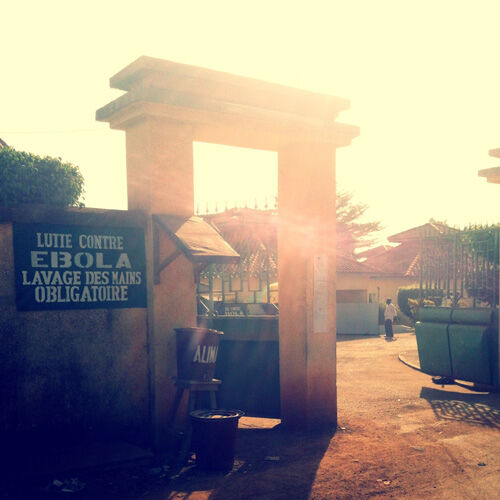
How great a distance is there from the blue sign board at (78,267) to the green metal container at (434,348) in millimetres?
7568

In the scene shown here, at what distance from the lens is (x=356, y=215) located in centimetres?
6100

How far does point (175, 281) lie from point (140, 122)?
2132 millimetres

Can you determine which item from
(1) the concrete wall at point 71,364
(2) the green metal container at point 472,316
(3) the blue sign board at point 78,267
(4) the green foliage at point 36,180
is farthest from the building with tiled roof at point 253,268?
(2) the green metal container at point 472,316

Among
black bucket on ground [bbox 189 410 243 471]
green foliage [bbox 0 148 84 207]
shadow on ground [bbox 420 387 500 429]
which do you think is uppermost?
green foliage [bbox 0 148 84 207]

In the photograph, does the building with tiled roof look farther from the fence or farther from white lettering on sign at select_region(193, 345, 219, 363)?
the fence

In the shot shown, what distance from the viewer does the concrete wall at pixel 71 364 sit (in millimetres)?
7133

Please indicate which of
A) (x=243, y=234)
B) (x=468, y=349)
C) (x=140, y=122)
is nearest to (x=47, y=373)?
(x=140, y=122)

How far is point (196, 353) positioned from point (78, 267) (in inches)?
68.9

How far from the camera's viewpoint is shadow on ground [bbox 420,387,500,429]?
10117 millimetres

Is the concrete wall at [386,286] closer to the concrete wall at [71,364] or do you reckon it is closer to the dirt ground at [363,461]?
the dirt ground at [363,461]

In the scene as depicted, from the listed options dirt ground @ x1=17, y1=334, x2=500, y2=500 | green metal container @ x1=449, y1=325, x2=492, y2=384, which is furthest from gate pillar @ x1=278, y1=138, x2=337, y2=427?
green metal container @ x1=449, y1=325, x2=492, y2=384

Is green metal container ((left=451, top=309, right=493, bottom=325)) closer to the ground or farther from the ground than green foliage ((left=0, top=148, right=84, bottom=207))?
closer to the ground

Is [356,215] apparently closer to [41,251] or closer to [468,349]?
[468,349]

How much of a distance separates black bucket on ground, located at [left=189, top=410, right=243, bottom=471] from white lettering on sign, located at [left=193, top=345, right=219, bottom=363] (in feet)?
2.37
